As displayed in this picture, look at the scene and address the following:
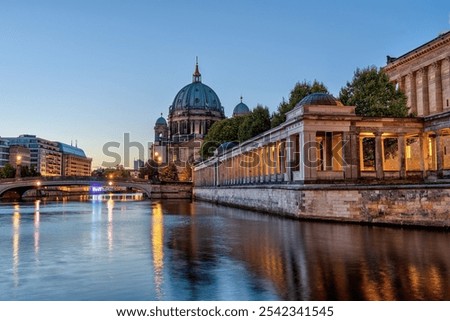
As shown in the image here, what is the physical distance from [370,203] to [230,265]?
16.3m

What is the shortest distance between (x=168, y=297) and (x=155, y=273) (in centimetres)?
311

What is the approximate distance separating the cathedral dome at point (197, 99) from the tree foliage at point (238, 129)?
239 feet

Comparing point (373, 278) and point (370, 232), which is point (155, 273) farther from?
point (370, 232)

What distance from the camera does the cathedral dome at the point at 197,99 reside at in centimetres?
18288

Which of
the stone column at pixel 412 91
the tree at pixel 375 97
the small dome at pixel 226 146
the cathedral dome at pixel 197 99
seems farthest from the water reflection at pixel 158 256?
the cathedral dome at pixel 197 99

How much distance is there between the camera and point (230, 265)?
15.2 m

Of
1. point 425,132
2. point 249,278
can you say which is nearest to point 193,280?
point 249,278

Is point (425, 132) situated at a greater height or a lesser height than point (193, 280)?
greater

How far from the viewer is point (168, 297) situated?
10.8 metres

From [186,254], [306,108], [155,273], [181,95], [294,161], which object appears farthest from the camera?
[181,95]

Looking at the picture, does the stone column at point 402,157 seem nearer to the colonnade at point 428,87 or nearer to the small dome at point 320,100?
the small dome at point 320,100

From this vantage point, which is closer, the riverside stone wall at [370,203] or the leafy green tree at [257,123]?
the riverside stone wall at [370,203]

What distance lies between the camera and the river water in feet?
37.0

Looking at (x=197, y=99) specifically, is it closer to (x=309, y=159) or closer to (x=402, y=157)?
(x=402, y=157)
